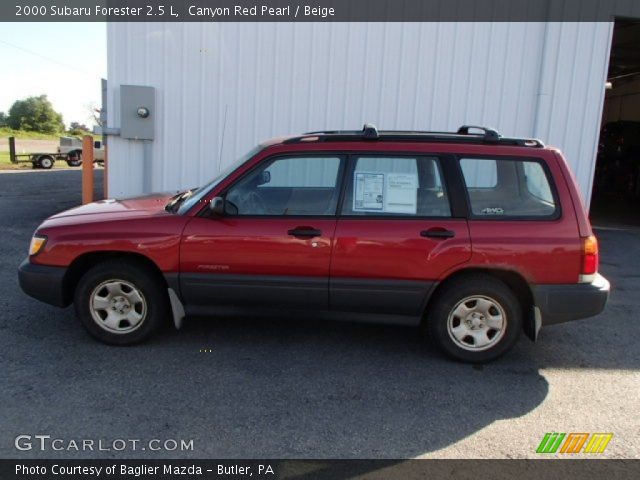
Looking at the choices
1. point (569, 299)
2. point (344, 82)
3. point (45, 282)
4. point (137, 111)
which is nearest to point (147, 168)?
point (137, 111)

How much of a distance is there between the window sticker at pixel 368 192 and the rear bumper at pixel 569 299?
133 centimetres

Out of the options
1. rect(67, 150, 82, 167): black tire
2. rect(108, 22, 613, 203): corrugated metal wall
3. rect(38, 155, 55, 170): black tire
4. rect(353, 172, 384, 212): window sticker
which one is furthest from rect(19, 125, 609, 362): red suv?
rect(67, 150, 82, 167): black tire

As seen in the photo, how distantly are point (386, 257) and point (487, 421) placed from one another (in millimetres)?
1321

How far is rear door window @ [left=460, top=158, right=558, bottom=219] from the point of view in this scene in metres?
4.09

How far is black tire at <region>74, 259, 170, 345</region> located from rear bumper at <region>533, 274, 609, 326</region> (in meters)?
2.92

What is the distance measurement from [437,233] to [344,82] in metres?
5.18

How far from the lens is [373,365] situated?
418 centimetres

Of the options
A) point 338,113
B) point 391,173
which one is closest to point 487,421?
point 391,173

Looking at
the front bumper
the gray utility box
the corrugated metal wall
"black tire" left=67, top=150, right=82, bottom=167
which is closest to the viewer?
the front bumper

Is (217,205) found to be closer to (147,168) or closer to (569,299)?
(569,299)

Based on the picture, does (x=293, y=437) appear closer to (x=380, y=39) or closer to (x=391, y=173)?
(x=391, y=173)

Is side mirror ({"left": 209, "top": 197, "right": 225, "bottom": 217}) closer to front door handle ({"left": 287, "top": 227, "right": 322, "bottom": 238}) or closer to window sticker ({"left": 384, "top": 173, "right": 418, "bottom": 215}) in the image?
front door handle ({"left": 287, "top": 227, "right": 322, "bottom": 238})

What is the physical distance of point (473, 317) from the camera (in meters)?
4.15

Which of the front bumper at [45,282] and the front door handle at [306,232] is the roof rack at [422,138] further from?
the front bumper at [45,282]
